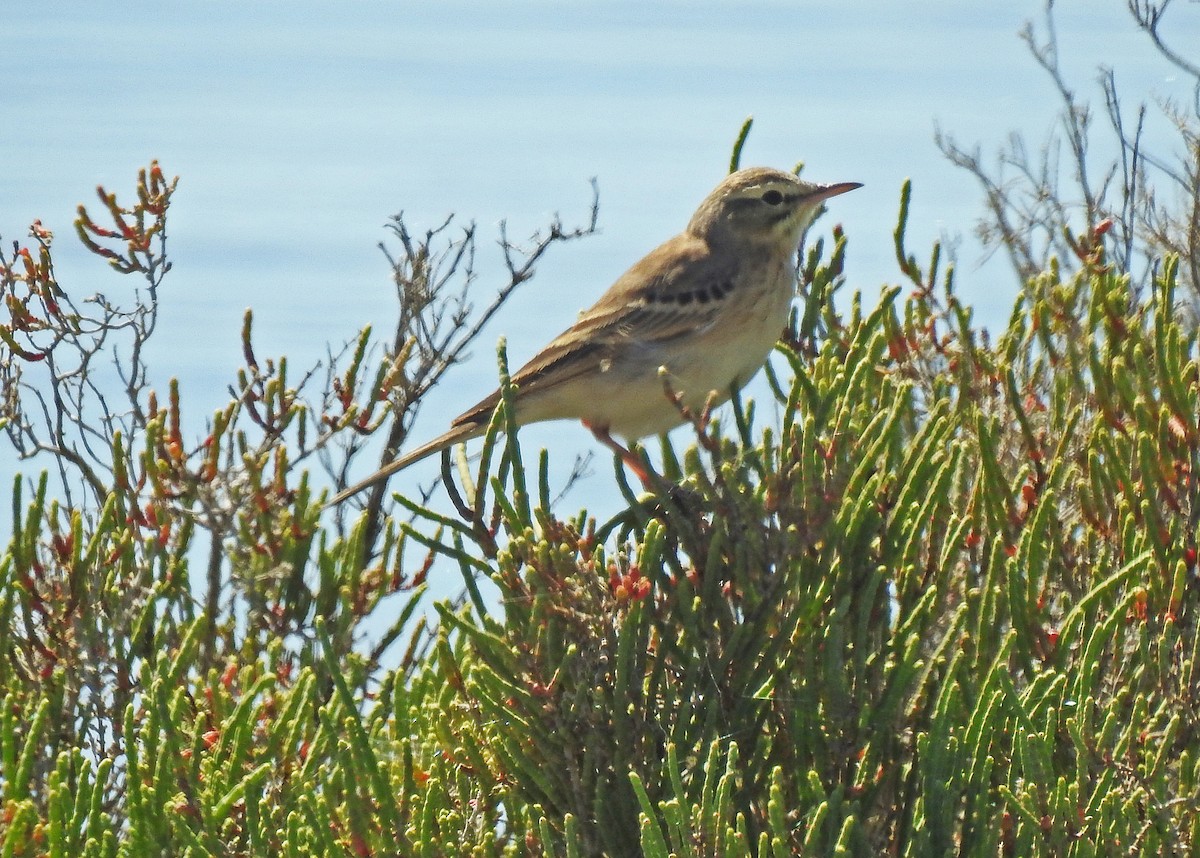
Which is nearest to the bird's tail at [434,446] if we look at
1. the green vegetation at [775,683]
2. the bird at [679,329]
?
the bird at [679,329]

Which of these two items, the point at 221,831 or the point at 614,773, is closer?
the point at 614,773

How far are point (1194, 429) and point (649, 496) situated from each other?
1465 millimetres

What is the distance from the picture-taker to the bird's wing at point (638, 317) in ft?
18.1

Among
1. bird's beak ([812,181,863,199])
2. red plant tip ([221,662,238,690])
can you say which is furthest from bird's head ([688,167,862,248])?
red plant tip ([221,662,238,690])

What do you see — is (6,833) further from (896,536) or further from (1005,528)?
(1005,528)

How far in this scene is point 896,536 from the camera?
3.60m

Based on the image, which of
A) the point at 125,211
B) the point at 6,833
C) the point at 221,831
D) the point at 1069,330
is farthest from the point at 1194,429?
the point at 125,211

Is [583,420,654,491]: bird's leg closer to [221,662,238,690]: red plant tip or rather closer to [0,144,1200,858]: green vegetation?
[0,144,1200,858]: green vegetation

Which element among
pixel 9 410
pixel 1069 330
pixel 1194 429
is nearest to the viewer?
pixel 1194 429

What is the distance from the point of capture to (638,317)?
18.9 ft

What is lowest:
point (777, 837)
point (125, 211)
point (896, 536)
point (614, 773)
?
point (777, 837)

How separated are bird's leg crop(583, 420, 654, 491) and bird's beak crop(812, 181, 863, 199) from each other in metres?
1.37

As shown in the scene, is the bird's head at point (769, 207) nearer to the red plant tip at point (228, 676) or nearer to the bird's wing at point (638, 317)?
the bird's wing at point (638, 317)

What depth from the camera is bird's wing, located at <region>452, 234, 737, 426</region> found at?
217 inches
